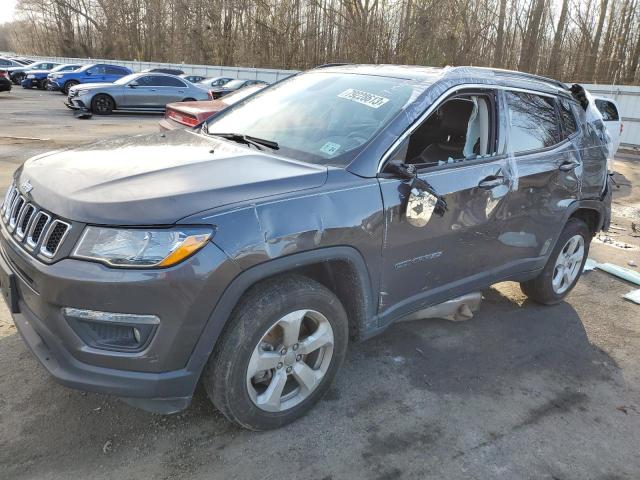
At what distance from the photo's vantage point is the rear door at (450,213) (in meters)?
2.83

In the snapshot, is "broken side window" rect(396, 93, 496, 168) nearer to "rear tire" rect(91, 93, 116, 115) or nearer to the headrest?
the headrest

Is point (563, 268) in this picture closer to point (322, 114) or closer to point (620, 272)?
point (620, 272)

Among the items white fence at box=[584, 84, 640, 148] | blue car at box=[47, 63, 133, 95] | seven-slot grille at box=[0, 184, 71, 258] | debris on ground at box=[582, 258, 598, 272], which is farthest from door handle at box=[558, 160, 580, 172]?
blue car at box=[47, 63, 133, 95]

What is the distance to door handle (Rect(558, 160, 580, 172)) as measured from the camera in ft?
12.9

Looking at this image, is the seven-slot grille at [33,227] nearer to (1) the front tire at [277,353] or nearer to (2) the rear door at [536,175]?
(1) the front tire at [277,353]

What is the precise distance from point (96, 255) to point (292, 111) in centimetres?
175

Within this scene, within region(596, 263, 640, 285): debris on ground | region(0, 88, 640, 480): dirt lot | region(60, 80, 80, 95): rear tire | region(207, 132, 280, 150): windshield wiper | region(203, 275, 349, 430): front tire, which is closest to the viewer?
region(203, 275, 349, 430): front tire

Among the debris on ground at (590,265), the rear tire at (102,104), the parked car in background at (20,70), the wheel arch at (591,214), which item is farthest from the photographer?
the parked car in background at (20,70)

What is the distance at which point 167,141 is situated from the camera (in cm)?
316

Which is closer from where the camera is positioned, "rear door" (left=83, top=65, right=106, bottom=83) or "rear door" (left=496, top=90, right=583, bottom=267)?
"rear door" (left=496, top=90, right=583, bottom=267)

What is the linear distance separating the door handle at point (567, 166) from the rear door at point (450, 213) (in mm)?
759

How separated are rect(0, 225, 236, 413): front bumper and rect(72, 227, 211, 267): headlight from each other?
3cm

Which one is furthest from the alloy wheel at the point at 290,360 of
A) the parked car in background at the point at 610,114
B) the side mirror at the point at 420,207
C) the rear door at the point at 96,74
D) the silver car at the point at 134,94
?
the rear door at the point at 96,74

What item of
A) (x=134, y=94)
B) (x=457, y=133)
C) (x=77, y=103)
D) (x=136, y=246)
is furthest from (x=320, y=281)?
(x=134, y=94)
